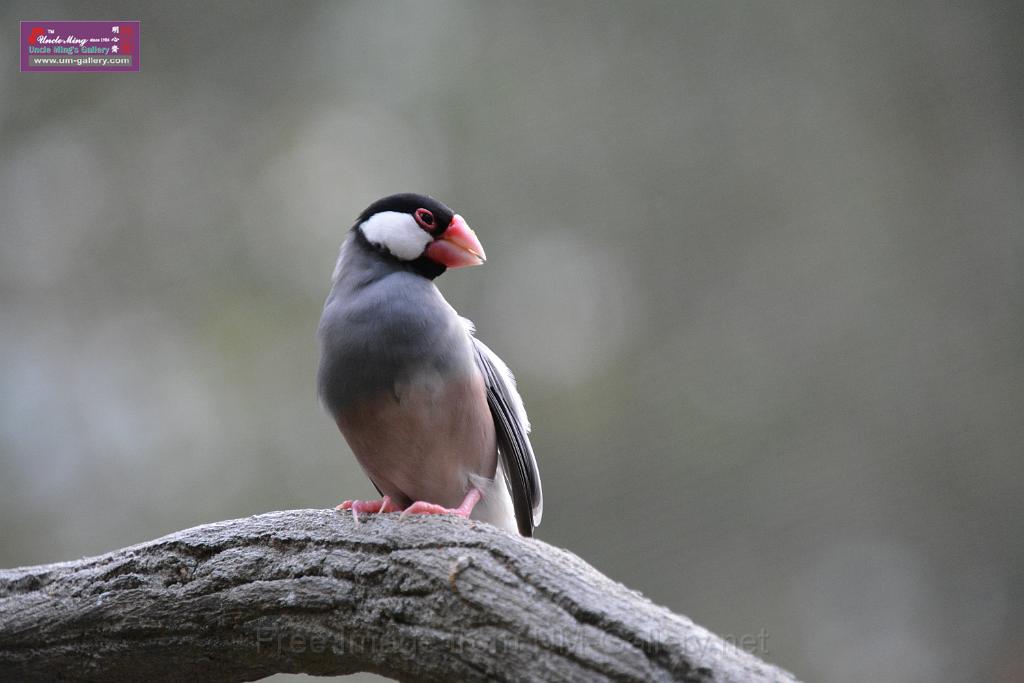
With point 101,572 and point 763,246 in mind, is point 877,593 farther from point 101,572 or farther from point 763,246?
point 101,572

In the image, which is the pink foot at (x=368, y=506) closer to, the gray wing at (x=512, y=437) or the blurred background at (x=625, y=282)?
the gray wing at (x=512, y=437)

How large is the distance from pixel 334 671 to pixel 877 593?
346cm

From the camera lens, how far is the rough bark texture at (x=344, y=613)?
1464mm

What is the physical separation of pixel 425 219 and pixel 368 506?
75 centimetres

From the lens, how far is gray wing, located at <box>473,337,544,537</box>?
228cm

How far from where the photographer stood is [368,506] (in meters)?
2.08

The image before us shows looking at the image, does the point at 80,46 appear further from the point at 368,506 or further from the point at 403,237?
the point at 368,506

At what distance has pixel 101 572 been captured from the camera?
1980 mm

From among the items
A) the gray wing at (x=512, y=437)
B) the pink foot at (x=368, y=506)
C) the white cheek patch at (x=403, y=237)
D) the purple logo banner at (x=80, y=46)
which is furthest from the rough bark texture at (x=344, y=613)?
the purple logo banner at (x=80, y=46)

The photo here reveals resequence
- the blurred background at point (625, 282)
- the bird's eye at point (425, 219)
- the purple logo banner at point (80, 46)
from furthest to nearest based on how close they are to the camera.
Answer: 1. the blurred background at point (625, 282)
2. the purple logo banner at point (80, 46)
3. the bird's eye at point (425, 219)

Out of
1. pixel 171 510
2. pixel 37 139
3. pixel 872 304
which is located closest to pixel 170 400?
pixel 171 510

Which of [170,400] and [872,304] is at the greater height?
[872,304]

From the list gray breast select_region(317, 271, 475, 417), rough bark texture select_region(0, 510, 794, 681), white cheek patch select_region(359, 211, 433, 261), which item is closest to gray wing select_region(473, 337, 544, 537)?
gray breast select_region(317, 271, 475, 417)

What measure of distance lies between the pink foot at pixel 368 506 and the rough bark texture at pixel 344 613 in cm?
8
